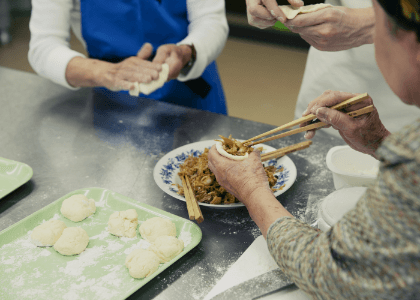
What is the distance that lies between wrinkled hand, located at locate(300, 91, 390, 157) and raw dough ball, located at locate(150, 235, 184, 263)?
1.89 ft

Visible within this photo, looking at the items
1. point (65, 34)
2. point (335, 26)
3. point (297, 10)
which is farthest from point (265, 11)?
point (65, 34)

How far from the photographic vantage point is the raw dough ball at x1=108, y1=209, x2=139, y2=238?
108cm

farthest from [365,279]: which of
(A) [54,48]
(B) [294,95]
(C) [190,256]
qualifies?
(B) [294,95]

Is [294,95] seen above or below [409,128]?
below

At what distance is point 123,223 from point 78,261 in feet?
0.51

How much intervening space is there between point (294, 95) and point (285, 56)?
5.50 feet

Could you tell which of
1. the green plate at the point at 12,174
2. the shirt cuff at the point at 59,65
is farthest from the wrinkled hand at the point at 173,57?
the green plate at the point at 12,174

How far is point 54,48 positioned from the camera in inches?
80.3

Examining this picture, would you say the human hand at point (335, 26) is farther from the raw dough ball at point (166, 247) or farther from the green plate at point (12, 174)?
the green plate at point (12, 174)

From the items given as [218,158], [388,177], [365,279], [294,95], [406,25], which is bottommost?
[294,95]

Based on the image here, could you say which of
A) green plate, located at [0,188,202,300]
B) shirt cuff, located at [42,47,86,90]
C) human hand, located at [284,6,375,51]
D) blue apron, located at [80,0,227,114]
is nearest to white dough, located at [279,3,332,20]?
human hand, located at [284,6,375,51]

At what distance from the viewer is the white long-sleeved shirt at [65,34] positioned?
2004 mm

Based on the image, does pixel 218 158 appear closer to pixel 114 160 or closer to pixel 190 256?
pixel 190 256

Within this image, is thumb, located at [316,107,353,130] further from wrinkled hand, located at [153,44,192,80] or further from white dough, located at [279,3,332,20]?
wrinkled hand, located at [153,44,192,80]
